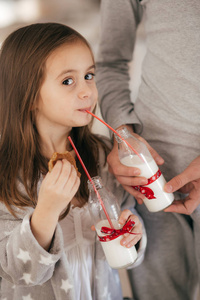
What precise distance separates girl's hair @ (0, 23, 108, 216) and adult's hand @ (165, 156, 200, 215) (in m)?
0.32

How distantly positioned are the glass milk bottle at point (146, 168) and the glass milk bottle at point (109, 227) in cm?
11

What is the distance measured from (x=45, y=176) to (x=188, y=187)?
1.71 ft

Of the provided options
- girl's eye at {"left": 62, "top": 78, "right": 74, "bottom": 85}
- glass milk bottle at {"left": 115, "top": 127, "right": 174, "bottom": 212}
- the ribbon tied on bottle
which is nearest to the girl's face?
girl's eye at {"left": 62, "top": 78, "right": 74, "bottom": 85}

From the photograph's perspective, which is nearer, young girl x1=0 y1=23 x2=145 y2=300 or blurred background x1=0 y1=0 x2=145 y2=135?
young girl x1=0 y1=23 x2=145 y2=300

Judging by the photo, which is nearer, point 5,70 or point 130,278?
point 5,70

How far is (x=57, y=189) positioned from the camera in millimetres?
792

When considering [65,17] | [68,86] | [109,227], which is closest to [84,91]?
[68,86]

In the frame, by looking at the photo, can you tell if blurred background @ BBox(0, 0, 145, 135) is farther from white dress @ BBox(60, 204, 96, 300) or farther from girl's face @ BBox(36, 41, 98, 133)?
white dress @ BBox(60, 204, 96, 300)

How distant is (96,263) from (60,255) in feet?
0.77

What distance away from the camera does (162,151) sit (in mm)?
1098

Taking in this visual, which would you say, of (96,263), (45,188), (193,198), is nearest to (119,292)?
(96,263)

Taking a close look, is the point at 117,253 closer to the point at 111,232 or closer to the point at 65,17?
the point at 111,232

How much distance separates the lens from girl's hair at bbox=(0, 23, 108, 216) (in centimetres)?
93

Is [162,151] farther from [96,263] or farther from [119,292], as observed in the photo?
[119,292]
